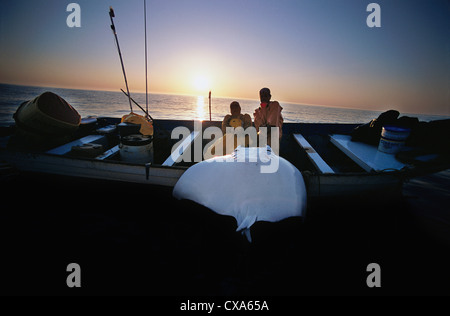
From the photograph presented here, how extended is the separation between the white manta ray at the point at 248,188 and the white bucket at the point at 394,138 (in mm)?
3162

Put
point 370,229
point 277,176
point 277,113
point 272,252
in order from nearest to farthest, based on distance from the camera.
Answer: point 277,176
point 272,252
point 370,229
point 277,113

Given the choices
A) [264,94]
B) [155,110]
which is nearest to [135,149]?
[264,94]

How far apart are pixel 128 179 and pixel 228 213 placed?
241 cm

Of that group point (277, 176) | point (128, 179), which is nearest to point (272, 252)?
point (277, 176)

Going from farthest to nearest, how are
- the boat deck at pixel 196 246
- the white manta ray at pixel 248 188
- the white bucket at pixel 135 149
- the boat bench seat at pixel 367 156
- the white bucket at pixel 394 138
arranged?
the white bucket at pixel 394 138
the white bucket at pixel 135 149
the boat bench seat at pixel 367 156
the boat deck at pixel 196 246
the white manta ray at pixel 248 188

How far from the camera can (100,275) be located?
261 centimetres

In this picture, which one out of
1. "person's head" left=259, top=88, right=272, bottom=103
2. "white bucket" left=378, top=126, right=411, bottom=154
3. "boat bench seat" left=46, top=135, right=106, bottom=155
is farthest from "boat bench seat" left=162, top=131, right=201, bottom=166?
"white bucket" left=378, top=126, right=411, bottom=154

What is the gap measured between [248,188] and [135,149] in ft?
9.37

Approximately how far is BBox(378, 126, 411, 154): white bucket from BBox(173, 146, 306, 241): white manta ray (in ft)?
10.4

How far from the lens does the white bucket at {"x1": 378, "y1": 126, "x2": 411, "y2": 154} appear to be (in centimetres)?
409

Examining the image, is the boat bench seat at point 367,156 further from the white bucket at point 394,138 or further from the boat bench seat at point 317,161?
the boat bench seat at point 317,161

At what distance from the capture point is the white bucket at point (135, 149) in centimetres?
396

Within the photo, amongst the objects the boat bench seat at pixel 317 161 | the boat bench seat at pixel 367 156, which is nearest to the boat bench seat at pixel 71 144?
the boat bench seat at pixel 317 161
